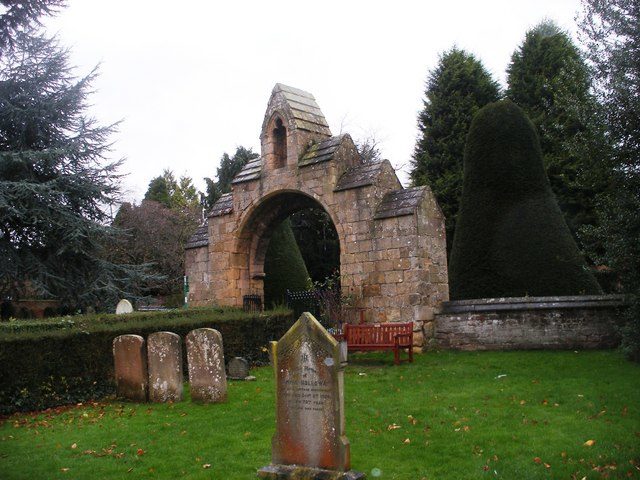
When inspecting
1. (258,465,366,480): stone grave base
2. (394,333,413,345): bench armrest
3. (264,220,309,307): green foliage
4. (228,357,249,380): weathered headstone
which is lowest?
(258,465,366,480): stone grave base

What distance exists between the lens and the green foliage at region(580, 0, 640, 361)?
35.8 feet

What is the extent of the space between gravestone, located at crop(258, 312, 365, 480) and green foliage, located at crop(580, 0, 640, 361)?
23.6ft

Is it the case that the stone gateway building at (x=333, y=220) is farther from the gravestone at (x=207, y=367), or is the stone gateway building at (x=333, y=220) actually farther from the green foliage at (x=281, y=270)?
the gravestone at (x=207, y=367)

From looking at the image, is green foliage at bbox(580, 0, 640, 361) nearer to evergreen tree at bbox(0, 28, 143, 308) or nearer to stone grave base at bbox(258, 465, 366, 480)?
stone grave base at bbox(258, 465, 366, 480)

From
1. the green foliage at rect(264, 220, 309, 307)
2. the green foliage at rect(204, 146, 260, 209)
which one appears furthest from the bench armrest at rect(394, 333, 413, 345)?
the green foliage at rect(204, 146, 260, 209)

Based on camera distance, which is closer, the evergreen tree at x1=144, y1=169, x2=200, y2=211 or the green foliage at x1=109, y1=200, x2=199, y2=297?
the green foliage at x1=109, y1=200, x2=199, y2=297

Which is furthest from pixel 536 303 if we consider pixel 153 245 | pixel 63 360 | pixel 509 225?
pixel 153 245

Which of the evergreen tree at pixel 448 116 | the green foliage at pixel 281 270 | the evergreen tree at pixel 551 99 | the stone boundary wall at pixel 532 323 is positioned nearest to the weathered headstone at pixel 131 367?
the stone boundary wall at pixel 532 323

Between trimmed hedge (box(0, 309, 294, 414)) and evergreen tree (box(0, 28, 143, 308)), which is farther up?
evergreen tree (box(0, 28, 143, 308))

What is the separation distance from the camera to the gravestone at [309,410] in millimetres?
5758

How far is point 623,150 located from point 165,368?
8817mm

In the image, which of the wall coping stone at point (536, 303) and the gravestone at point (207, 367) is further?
the wall coping stone at point (536, 303)

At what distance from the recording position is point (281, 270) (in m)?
21.9

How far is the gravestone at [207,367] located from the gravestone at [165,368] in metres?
0.28
